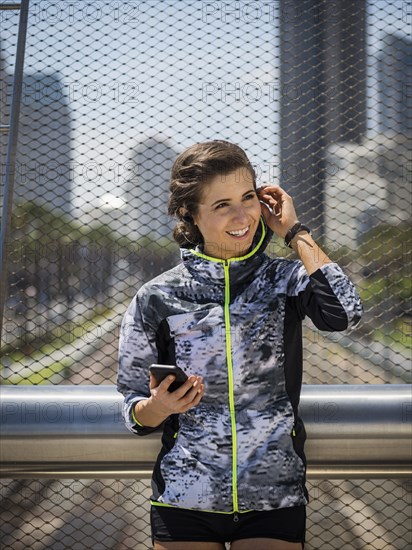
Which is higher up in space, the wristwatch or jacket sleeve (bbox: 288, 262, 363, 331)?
the wristwatch

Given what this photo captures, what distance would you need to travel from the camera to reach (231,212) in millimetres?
1387

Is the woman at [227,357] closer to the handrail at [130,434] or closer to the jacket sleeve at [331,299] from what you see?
the jacket sleeve at [331,299]

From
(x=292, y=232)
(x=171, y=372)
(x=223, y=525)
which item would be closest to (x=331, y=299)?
(x=292, y=232)

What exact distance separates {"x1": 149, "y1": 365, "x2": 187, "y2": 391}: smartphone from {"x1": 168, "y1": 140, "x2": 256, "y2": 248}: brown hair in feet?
1.17

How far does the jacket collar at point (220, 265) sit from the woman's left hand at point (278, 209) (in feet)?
0.20

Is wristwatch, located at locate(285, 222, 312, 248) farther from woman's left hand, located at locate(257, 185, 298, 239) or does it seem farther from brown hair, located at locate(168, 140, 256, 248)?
brown hair, located at locate(168, 140, 256, 248)

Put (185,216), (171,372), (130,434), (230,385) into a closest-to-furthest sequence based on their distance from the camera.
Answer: (171,372) < (230,385) < (185,216) < (130,434)

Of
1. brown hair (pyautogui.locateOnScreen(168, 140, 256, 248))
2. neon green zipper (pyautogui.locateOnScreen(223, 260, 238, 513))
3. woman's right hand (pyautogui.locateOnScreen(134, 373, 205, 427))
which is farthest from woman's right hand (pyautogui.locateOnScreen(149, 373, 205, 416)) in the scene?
brown hair (pyautogui.locateOnScreen(168, 140, 256, 248))

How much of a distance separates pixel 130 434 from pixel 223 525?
430 mm

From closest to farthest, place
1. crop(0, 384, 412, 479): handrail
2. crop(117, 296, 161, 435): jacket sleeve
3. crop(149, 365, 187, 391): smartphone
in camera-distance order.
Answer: crop(149, 365, 187, 391): smartphone
crop(117, 296, 161, 435): jacket sleeve
crop(0, 384, 412, 479): handrail

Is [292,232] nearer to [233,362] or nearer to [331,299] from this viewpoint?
[331,299]

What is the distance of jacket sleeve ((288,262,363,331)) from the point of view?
130 centimetres

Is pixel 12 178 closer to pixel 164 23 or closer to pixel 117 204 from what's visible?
pixel 117 204

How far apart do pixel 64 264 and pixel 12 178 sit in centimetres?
77
